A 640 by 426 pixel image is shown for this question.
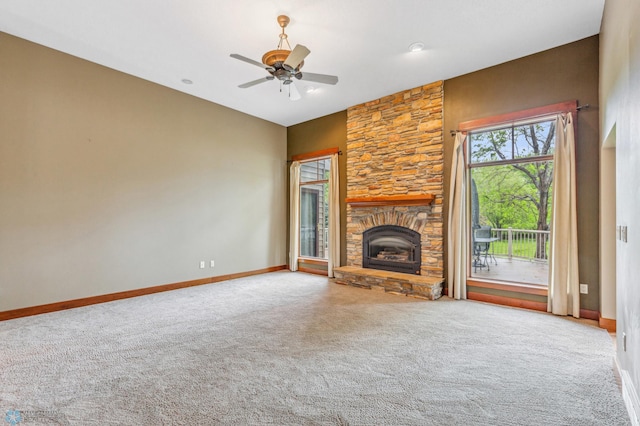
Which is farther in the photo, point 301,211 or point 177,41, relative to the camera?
point 301,211

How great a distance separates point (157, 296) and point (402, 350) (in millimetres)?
3758

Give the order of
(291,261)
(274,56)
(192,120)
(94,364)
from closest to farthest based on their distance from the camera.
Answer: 1. (94,364)
2. (274,56)
3. (192,120)
4. (291,261)

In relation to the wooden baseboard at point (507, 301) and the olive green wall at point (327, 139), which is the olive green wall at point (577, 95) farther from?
the olive green wall at point (327, 139)

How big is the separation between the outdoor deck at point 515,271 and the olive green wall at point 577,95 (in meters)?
0.65

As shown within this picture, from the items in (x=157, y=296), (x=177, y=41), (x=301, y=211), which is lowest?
(x=157, y=296)

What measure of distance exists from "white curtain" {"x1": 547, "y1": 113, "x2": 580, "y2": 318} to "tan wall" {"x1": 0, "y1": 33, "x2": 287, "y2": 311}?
16.5 ft

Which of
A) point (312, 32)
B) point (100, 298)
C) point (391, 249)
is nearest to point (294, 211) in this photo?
point (391, 249)

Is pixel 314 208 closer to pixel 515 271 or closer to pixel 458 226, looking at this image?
pixel 458 226

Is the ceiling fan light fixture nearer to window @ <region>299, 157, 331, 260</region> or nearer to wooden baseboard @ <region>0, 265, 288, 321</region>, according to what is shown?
window @ <region>299, 157, 331, 260</region>

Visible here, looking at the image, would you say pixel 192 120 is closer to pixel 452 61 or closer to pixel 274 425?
pixel 452 61

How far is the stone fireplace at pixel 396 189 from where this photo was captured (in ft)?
16.0

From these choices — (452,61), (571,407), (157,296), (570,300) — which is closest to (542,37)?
(452,61)

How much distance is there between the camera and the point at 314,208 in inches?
275

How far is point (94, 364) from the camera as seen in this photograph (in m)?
2.52
